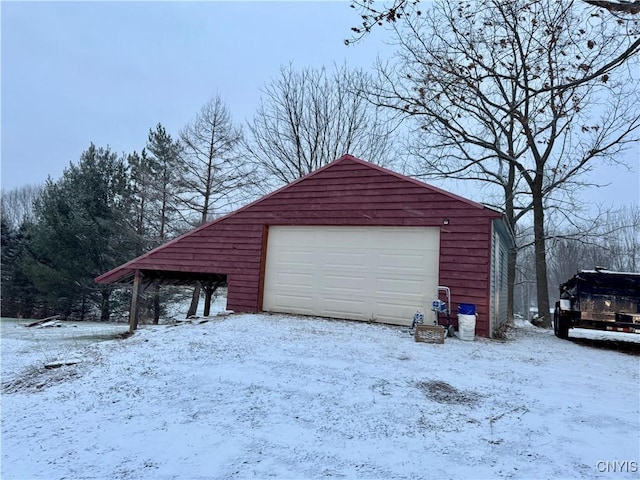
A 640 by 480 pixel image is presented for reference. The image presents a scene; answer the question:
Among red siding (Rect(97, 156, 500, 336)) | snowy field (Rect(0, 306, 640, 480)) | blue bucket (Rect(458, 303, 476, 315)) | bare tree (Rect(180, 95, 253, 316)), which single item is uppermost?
bare tree (Rect(180, 95, 253, 316))

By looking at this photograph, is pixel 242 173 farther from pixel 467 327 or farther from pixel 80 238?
pixel 467 327

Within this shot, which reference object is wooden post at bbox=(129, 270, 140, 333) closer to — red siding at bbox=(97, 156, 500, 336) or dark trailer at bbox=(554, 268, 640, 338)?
red siding at bbox=(97, 156, 500, 336)

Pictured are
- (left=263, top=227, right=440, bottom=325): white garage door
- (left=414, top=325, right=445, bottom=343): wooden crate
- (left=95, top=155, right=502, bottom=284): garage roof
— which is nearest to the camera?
(left=414, top=325, right=445, bottom=343): wooden crate

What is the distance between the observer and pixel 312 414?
316 cm

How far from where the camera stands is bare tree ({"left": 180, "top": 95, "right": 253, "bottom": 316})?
62.4 feet

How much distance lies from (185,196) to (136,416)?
17248mm

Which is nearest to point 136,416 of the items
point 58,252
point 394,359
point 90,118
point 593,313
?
point 394,359

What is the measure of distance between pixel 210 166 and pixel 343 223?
41.7 feet

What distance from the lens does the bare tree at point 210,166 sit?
1902 centimetres

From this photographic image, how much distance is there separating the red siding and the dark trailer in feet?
6.65

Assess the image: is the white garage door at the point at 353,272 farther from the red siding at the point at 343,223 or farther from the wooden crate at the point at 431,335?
the wooden crate at the point at 431,335

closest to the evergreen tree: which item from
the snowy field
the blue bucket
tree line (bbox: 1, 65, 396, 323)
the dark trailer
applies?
tree line (bbox: 1, 65, 396, 323)

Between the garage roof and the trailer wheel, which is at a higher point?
the garage roof

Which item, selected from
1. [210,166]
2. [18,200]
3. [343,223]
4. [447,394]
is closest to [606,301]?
[343,223]
